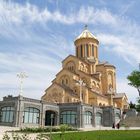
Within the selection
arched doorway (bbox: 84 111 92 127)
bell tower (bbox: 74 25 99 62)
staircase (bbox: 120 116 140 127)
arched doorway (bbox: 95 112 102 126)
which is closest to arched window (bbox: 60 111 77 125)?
arched doorway (bbox: 84 111 92 127)

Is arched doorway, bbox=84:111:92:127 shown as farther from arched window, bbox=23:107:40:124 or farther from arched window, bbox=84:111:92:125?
arched window, bbox=23:107:40:124

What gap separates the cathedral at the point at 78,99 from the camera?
43.1 m

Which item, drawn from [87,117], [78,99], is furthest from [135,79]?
[78,99]

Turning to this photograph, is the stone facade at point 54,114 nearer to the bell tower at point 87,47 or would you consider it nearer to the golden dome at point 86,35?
the bell tower at point 87,47

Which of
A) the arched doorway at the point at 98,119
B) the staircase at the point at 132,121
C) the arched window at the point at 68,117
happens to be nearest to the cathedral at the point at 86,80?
the arched doorway at the point at 98,119

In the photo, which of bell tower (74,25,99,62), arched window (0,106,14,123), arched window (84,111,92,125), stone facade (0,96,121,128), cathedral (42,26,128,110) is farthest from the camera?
bell tower (74,25,99,62)

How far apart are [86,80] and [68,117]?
56.8ft

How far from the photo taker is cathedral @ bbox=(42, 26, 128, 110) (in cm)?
5884

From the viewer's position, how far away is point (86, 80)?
213 feet

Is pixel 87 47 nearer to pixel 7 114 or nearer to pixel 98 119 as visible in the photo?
pixel 98 119

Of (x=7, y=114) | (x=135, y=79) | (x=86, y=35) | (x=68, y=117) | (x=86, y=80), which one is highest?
(x=86, y=35)

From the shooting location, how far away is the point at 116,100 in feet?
225

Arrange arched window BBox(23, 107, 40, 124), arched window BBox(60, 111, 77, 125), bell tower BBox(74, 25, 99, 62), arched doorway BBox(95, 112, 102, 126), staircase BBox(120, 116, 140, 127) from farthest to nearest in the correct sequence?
Answer: bell tower BBox(74, 25, 99, 62) < staircase BBox(120, 116, 140, 127) < arched doorway BBox(95, 112, 102, 126) < arched window BBox(60, 111, 77, 125) < arched window BBox(23, 107, 40, 124)

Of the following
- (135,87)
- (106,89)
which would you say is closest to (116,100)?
(106,89)
